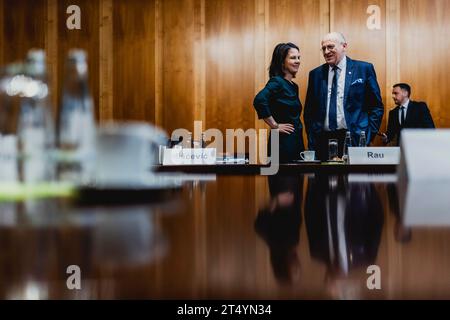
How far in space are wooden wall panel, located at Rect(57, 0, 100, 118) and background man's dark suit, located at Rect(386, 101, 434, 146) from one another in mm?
3164

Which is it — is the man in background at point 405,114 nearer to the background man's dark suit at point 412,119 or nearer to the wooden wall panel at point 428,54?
the background man's dark suit at point 412,119

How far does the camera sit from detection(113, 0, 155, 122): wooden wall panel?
5969mm

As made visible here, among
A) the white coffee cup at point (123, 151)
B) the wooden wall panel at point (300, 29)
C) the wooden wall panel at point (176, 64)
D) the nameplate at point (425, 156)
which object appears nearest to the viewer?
the white coffee cup at point (123, 151)

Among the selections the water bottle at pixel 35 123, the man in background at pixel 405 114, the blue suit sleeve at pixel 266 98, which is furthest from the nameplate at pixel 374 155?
the man in background at pixel 405 114

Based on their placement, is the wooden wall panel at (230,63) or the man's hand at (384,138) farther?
the wooden wall panel at (230,63)

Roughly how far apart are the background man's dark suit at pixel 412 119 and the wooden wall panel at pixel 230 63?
143cm

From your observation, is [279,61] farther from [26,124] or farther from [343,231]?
[343,231]

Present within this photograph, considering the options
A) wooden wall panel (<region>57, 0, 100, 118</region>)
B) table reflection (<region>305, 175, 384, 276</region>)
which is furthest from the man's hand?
table reflection (<region>305, 175, 384, 276</region>)

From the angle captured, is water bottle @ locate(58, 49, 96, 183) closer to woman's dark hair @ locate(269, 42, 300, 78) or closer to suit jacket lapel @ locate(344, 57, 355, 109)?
woman's dark hair @ locate(269, 42, 300, 78)

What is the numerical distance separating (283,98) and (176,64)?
Result: 85.4 inches

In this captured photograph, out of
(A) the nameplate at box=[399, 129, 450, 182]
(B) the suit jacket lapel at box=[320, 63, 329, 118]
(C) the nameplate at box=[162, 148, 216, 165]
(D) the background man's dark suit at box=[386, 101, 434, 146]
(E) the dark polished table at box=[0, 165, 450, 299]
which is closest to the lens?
(E) the dark polished table at box=[0, 165, 450, 299]

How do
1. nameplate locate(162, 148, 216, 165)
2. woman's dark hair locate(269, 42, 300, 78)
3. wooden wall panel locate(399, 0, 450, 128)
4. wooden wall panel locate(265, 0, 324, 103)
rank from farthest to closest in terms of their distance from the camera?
wooden wall panel locate(265, 0, 324, 103) < wooden wall panel locate(399, 0, 450, 128) < woman's dark hair locate(269, 42, 300, 78) < nameplate locate(162, 148, 216, 165)

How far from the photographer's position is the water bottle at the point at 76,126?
2.56 feet

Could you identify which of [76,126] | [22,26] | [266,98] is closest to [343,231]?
[76,126]
